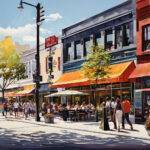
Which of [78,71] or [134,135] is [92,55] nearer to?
[78,71]

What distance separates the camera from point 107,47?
40656 mm

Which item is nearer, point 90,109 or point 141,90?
point 141,90

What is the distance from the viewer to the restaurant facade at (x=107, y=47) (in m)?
36.4

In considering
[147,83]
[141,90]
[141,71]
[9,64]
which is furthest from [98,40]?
[9,64]

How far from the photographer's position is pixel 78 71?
44.6 metres

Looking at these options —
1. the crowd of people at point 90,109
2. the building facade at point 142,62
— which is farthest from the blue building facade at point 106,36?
the crowd of people at point 90,109

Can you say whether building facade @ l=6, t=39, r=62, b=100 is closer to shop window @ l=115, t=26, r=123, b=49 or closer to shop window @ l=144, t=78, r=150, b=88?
shop window @ l=115, t=26, r=123, b=49

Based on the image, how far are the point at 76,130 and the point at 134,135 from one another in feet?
17.6

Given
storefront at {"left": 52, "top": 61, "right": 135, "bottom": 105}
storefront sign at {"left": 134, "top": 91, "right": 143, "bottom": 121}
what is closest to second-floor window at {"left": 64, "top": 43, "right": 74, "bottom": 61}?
storefront at {"left": 52, "top": 61, "right": 135, "bottom": 105}

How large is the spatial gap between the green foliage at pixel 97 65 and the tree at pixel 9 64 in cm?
2743

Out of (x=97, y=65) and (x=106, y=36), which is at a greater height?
(x=106, y=36)

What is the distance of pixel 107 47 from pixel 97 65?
5.57m

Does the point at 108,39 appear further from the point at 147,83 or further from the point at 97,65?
the point at 147,83

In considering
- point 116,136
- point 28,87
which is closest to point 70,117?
point 116,136
